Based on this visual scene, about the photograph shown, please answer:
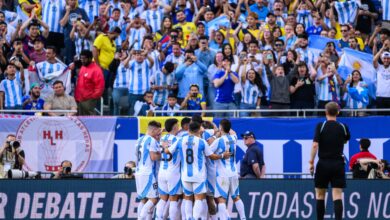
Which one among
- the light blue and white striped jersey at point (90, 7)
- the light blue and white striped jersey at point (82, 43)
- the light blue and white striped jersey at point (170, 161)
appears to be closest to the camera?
the light blue and white striped jersey at point (170, 161)

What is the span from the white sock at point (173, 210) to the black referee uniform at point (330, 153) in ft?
10.8

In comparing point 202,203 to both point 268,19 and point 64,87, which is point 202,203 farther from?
point 268,19

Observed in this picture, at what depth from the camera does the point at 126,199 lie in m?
25.6

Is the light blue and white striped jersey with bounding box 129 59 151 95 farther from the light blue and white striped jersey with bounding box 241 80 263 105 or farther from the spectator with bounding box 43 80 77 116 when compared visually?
the light blue and white striped jersey with bounding box 241 80 263 105

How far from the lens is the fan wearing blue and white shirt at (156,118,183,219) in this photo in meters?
23.9

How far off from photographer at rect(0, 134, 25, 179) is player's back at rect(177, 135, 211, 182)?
430 centimetres

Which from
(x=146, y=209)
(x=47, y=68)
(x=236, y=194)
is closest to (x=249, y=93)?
(x=47, y=68)

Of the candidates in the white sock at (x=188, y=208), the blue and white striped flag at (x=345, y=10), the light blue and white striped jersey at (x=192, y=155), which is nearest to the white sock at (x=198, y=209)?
the white sock at (x=188, y=208)

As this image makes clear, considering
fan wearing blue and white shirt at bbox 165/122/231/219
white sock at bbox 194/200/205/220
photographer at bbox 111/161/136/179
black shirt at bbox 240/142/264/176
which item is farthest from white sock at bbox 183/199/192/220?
black shirt at bbox 240/142/264/176

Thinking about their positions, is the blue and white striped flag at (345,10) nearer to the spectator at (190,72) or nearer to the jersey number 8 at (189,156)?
the spectator at (190,72)

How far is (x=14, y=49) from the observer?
2930cm

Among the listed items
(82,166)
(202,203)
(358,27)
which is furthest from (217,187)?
(358,27)

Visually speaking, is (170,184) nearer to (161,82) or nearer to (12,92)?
(161,82)

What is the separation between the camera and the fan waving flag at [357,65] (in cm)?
2952
